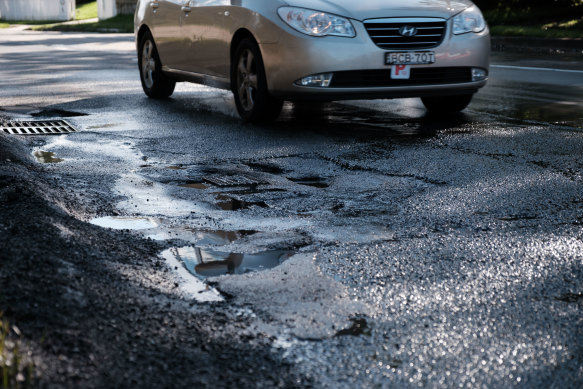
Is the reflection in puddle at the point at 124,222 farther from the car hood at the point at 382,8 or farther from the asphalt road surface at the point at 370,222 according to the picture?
the car hood at the point at 382,8

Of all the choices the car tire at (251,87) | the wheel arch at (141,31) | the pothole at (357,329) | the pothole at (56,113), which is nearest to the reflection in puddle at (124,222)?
the pothole at (357,329)

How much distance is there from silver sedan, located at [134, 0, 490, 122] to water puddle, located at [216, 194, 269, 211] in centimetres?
264

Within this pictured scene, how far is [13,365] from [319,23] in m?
5.59

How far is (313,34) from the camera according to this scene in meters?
7.48

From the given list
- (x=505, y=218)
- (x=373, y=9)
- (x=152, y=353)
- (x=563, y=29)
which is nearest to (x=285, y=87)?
(x=373, y=9)

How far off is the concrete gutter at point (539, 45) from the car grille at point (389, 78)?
925 cm

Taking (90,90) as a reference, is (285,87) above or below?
above

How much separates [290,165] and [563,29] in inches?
606

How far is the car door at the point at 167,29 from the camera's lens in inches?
380

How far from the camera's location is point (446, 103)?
8.84 metres

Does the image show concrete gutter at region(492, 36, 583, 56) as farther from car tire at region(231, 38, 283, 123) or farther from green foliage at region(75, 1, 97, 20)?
green foliage at region(75, 1, 97, 20)

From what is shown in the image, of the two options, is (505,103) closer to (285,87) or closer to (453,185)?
(285,87)

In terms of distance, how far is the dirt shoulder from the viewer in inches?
101

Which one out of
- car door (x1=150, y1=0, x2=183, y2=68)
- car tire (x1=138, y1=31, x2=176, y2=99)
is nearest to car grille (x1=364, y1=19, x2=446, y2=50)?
car door (x1=150, y1=0, x2=183, y2=68)
